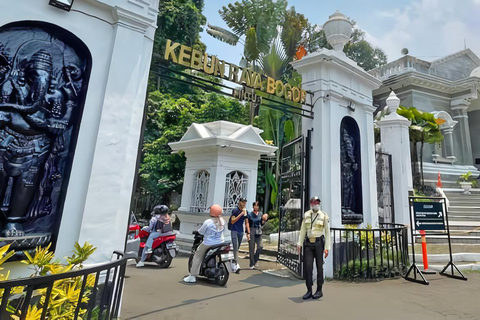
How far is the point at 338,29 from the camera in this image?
6.52 m

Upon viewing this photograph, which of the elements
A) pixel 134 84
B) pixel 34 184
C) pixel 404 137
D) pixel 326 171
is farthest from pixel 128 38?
pixel 404 137

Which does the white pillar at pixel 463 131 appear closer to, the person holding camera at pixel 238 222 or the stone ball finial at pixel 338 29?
the stone ball finial at pixel 338 29

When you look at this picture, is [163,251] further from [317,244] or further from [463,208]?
[463,208]

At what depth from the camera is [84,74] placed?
3.49 m

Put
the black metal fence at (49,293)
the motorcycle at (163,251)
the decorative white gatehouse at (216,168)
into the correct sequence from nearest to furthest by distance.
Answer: the black metal fence at (49,293), the motorcycle at (163,251), the decorative white gatehouse at (216,168)

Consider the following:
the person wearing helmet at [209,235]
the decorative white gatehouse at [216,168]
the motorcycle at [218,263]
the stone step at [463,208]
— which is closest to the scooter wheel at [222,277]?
the motorcycle at [218,263]

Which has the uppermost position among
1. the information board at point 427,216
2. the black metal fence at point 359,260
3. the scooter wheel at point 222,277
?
the information board at point 427,216

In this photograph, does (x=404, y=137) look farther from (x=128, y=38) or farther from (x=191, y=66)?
(x=128, y=38)

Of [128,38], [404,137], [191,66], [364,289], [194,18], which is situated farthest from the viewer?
[194,18]

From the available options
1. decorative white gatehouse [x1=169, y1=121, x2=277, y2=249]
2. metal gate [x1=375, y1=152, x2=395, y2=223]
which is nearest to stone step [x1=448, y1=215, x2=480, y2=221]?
metal gate [x1=375, y1=152, x2=395, y2=223]

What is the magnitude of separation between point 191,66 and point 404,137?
25.6ft

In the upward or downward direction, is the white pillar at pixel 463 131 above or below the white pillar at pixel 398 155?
above

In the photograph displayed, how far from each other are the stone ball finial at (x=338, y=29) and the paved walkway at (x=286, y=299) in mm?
5540

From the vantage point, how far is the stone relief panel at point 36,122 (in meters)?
2.91
